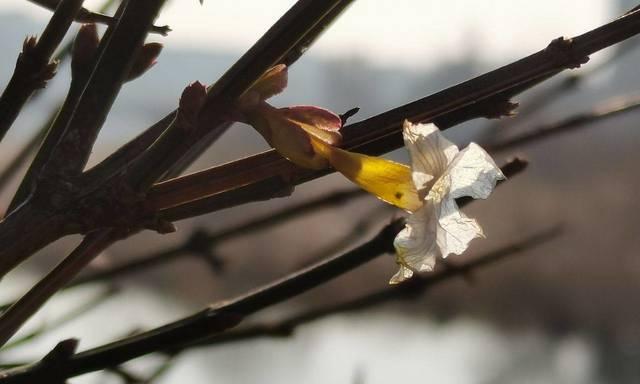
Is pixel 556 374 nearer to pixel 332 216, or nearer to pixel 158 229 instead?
pixel 332 216

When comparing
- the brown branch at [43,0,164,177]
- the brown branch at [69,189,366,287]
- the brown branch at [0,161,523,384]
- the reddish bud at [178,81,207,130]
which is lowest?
the brown branch at [0,161,523,384]

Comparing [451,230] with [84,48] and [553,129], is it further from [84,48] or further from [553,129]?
[553,129]

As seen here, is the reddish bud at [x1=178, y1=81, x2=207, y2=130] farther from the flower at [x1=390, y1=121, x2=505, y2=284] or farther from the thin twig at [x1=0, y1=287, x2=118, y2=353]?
the thin twig at [x1=0, y1=287, x2=118, y2=353]

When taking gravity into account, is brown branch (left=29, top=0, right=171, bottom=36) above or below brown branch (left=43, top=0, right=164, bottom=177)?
above

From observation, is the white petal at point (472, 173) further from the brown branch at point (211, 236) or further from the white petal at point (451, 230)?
the brown branch at point (211, 236)

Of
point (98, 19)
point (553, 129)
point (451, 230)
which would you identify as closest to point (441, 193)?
point (451, 230)

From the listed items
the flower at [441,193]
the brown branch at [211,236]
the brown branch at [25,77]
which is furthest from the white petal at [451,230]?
the brown branch at [211,236]

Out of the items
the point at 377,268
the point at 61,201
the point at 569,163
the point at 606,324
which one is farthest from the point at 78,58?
the point at 569,163

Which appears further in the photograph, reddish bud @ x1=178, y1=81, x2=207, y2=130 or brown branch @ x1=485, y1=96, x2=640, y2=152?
brown branch @ x1=485, y1=96, x2=640, y2=152

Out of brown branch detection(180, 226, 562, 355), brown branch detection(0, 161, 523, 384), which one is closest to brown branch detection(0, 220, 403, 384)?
brown branch detection(0, 161, 523, 384)
